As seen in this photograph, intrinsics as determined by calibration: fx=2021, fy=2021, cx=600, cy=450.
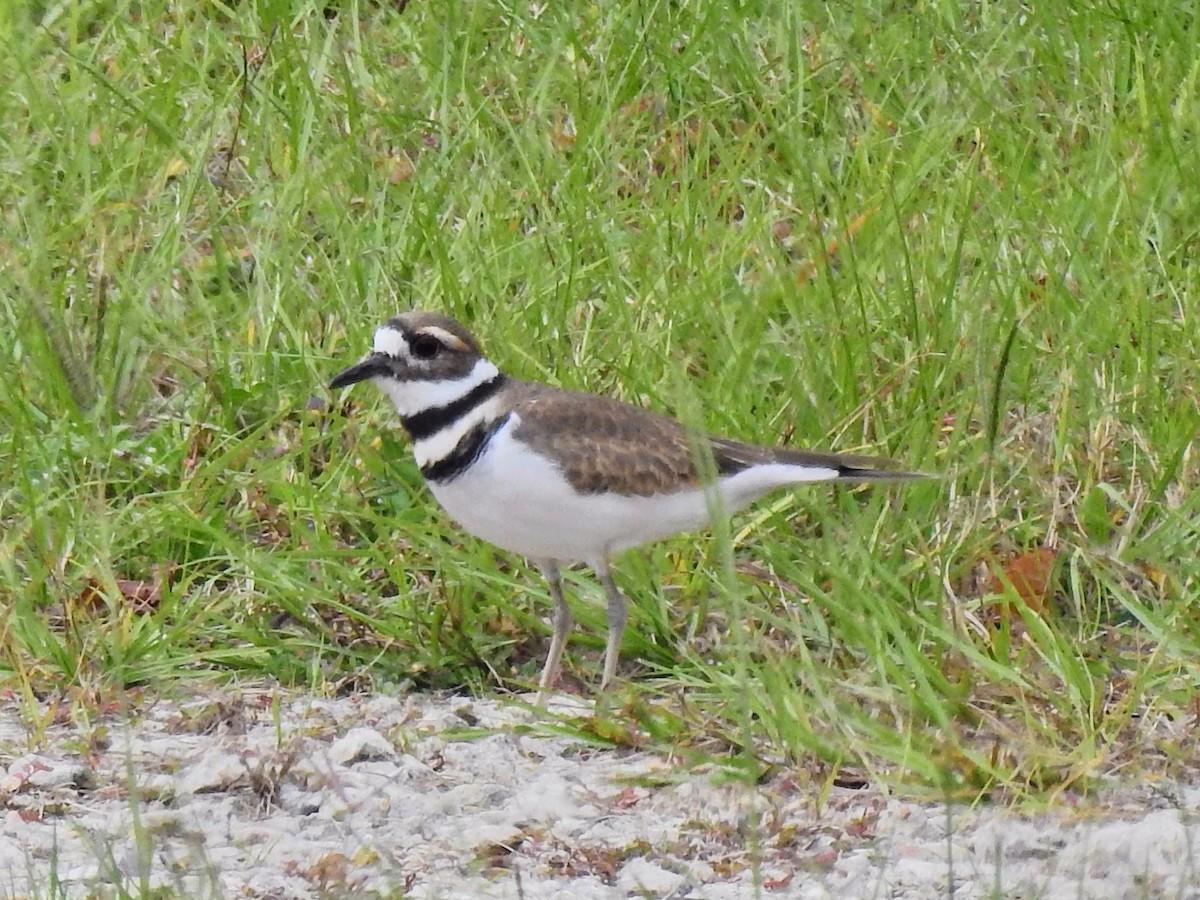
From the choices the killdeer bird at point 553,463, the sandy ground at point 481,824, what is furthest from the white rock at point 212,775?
the killdeer bird at point 553,463

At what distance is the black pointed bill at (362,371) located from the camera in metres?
4.42

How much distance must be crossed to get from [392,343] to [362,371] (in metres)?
0.10

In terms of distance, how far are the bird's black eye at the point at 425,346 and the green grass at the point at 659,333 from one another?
0.47 meters

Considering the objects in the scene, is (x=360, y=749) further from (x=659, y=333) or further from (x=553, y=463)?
(x=659, y=333)

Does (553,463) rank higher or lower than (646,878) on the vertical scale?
higher

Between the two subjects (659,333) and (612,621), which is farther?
(659,333)

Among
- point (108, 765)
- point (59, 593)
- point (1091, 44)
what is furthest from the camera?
point (1091, 44)

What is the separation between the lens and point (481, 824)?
374cm

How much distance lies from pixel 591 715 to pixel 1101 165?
8.20ft

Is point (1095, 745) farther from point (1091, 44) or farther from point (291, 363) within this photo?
point (1091, 44)

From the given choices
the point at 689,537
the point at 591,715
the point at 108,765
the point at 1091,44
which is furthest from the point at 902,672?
the point at 1091,44

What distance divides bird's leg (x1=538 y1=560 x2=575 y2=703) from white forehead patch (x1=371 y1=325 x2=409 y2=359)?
1.86 ft

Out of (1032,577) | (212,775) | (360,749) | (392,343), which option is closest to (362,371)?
(392,343)

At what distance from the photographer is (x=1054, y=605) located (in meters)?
4.59
